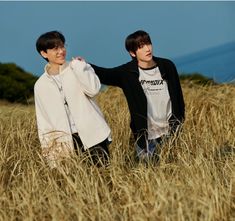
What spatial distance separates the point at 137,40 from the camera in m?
4.15

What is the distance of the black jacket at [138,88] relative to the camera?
13.7 feet

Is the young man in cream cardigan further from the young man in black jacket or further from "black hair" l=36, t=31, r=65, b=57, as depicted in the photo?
the young man in black jacket

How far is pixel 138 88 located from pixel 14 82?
34.0ft

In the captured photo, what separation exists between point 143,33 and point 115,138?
120 cm

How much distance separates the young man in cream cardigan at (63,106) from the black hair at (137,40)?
0.48 meters

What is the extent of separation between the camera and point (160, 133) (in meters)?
4.31

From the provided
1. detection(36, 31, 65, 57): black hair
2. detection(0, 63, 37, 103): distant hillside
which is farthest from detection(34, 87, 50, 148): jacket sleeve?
detection(0, 63, 37, 103): distant hillside

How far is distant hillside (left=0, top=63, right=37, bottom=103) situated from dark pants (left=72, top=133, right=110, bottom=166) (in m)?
9.54

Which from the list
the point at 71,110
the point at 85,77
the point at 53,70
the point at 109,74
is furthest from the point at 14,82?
the point at 85,77

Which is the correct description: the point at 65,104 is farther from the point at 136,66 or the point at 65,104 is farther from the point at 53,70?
the point at 136,66

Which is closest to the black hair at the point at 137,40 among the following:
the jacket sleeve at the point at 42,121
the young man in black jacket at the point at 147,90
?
the young man in black jacket at the point at 147,90

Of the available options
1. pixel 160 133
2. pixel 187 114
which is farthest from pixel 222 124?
pixel 160 133

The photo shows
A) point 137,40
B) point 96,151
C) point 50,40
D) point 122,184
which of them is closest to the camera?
point 122,184

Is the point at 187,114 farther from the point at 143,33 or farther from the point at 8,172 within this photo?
the point at 8,172
